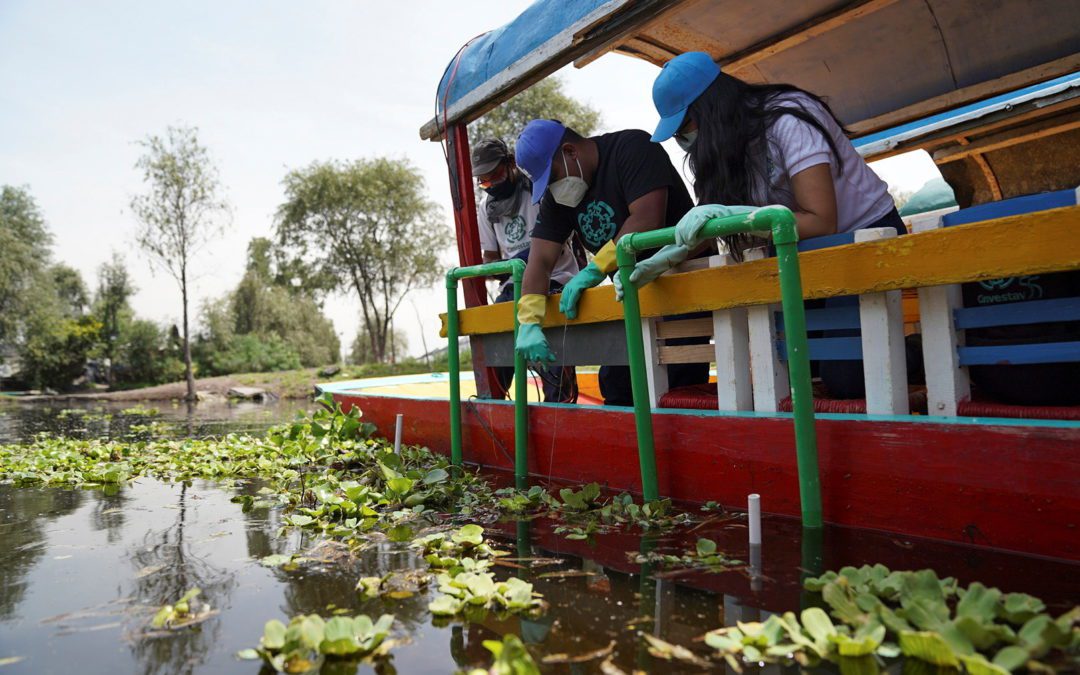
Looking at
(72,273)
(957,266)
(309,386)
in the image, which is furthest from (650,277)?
(72,273)

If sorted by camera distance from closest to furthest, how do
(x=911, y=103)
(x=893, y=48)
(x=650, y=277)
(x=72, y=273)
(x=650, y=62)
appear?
(x=650, y=277), (x=650, y=62), (x=893, y=48), (x=911, y=103), (x=72, y=273)

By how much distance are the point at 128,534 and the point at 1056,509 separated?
3284 millimetres

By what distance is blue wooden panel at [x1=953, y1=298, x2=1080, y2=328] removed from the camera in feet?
6.32

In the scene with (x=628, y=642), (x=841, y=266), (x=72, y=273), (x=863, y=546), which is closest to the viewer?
(x=628, y=642)

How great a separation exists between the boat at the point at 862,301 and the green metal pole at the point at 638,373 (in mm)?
32

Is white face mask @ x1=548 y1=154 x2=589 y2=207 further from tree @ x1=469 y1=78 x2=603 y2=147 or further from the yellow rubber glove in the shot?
tree @ x1=469 y1=78 x2=603 y2=147

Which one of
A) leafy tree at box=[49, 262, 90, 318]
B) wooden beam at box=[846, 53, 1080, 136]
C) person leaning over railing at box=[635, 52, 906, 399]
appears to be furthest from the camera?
leafy tree at box=[49, 262, 90, 318]

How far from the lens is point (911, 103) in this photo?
4973 millimetres

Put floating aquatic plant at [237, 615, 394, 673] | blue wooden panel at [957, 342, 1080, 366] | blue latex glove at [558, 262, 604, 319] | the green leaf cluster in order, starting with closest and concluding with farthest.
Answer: the green leaf cluster < floating aquatic plant at [237, 615, 394, 673] < blue wooden panel at [957, 342, 1080, 366] < blue latex glove at [558, 262, 604, 319]

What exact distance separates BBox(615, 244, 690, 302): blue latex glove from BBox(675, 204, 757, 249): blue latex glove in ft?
0.33

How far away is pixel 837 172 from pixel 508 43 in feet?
7.11

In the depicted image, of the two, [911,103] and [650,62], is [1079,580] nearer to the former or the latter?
[650,62]

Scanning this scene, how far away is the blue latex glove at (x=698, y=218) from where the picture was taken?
2.42 metres

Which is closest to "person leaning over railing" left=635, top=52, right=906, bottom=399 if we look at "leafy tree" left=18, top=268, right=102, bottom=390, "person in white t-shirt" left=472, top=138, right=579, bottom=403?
"person in white t-shirt" left=472, top=138, right=579, bottom=403
